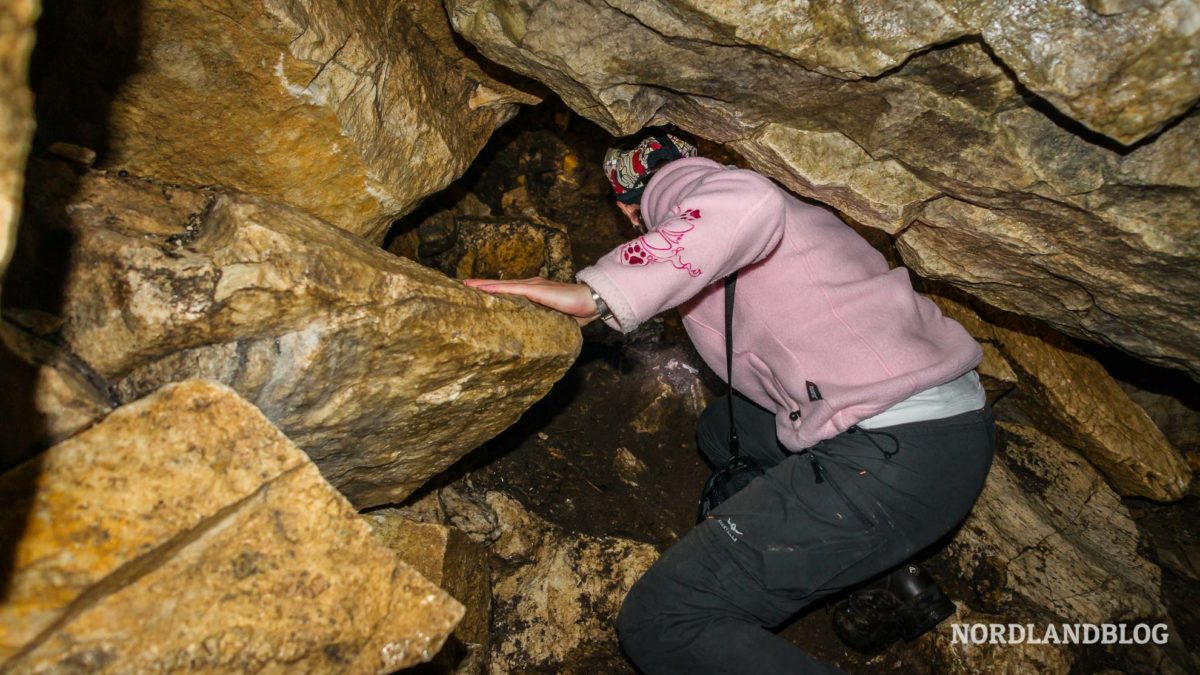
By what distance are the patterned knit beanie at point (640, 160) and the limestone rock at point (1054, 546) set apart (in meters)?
2.22

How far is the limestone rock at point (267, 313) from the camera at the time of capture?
1.64 meters

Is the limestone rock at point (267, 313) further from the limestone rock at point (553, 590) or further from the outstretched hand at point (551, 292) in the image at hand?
the limestone rock at point (553, 590)

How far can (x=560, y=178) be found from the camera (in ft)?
14.6

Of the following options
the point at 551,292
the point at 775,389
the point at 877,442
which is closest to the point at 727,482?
the point at 775,389

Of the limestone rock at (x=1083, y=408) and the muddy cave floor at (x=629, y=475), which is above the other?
the limestone rock at (x=1083, y=408)

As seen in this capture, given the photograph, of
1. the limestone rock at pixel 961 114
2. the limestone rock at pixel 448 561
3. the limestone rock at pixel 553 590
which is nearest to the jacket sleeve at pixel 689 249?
the limestone rock at pixel 961 114

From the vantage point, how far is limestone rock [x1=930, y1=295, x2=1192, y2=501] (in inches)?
144

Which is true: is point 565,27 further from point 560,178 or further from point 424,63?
point 560,178

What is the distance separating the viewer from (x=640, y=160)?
9.07 feet

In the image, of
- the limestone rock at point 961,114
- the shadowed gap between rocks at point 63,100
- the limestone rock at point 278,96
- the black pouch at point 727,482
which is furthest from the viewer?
the black pouch at point 727,482

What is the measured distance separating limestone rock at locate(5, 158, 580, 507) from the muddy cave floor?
1113mm

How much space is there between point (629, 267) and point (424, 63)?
4.57 ft

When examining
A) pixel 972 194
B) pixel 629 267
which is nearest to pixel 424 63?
pixel 629 267

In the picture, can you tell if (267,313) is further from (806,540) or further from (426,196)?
(806,540)
